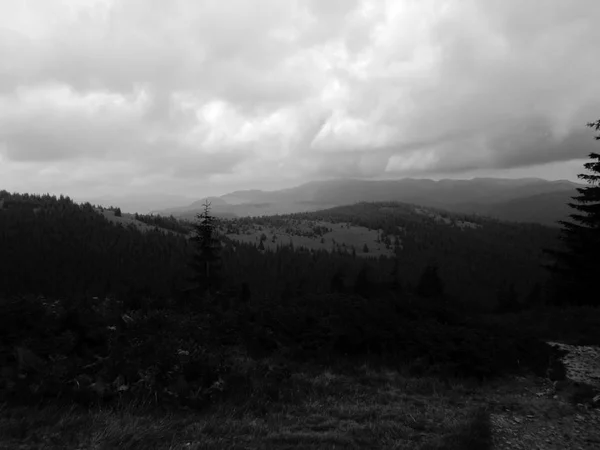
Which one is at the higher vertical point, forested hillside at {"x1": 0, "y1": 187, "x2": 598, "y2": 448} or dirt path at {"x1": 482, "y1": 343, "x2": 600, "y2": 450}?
forested hillside at {"x1": 0, "y1": 187, "x2": 598, "y2": 448}

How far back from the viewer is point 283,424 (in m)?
6.01

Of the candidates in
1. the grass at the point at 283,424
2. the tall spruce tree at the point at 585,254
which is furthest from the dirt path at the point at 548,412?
the tall spruce tree at the point at 585,254

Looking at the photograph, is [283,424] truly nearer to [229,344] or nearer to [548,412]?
[229,344]

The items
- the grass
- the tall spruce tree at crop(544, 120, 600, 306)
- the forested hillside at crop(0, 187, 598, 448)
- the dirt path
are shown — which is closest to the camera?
the grass

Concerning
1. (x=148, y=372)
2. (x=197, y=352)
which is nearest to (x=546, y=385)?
(x=197, y=352)

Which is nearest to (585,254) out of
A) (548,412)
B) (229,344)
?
(548,412)

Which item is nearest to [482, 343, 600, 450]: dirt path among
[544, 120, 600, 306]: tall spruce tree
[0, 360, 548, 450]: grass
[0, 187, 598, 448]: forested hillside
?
[0, 360, 548, 450]: grass

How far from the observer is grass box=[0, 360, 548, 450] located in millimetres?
5039

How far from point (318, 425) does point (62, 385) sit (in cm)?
447

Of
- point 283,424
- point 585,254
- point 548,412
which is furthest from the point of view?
point 585,254

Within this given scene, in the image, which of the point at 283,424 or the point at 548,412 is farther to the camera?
the point at 548,412

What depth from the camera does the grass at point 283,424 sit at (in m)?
5.04

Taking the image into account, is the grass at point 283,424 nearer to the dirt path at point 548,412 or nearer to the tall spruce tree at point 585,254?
the dirt path at point 548,412

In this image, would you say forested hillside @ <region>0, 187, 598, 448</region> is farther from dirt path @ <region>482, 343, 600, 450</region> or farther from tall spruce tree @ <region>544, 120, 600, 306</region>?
tall spruce tree @ <region>544, 120, 600, 306</region>
